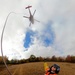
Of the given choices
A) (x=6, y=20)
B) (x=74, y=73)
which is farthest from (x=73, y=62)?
(x=6, y=20)

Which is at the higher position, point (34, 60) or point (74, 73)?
point (34, 60)

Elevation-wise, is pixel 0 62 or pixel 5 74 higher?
pixel 0 62

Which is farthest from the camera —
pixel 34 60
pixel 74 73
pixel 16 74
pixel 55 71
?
pixel 34 60

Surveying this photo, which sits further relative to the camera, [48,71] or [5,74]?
[5,74]

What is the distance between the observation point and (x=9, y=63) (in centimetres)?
3136

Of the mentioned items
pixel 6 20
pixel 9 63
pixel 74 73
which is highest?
pixel 6 20

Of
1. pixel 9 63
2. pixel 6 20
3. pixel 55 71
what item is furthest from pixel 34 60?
pixel 55 71

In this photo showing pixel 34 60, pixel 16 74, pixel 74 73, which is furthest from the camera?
pixel 34 60

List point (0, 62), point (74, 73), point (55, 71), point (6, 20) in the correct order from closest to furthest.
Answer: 1. point (55, 71)
2. point (6, 20)
3. point (74, 73)
4. point (0, 62)

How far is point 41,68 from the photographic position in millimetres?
24844

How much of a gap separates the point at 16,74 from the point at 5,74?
1289 millimetres

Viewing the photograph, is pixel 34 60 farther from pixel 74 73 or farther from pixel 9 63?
pixel 74 73

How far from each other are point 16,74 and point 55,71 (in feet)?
25.3

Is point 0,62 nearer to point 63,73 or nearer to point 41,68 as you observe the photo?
point 41,68
